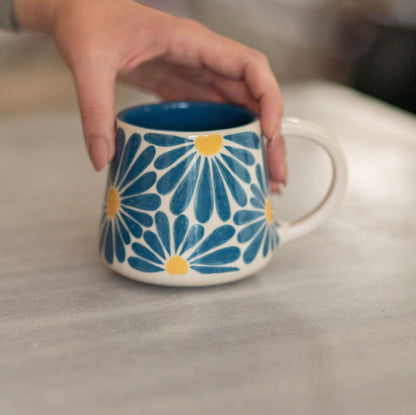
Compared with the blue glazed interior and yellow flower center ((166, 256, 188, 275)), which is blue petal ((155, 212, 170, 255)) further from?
the blue glazed interior

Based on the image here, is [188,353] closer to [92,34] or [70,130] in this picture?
[92,34]

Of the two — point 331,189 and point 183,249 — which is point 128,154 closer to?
point 183,249

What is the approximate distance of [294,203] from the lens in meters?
0.71

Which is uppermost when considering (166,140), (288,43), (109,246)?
(166,140)

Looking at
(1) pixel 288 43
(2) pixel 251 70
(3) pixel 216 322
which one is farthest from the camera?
(1) pixel 288 43

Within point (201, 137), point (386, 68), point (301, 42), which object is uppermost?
point (201, 137)

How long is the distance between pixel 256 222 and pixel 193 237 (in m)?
0.06

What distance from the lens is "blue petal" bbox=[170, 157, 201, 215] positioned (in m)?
0.47

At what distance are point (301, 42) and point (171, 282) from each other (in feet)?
7.91

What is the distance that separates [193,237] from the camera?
475mm

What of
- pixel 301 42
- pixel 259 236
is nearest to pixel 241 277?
pixel 259 236

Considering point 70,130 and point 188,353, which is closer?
point 188,353

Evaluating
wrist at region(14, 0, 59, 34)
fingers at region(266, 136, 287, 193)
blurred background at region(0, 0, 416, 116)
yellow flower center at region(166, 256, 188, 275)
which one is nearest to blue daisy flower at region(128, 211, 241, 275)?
yellow flower center at region(166, 256, 188, 275)

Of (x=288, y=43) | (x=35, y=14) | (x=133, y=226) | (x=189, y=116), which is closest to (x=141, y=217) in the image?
(x=133, y=226)
